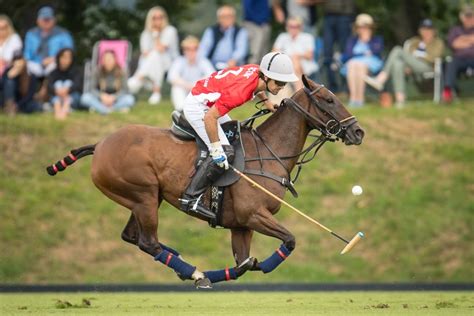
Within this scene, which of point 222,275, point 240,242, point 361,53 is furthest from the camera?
point 361,53

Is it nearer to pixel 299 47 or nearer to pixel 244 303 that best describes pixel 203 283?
pixel 244 303

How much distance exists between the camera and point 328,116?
1360cm

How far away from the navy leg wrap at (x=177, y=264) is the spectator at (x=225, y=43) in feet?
25.3

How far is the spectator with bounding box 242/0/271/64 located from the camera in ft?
70.6

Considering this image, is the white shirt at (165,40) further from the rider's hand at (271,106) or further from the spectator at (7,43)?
the rider's hand at (271,106)

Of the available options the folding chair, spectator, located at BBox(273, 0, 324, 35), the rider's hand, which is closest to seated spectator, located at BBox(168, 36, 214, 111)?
spectator, located at BBox(273, 0, 324, 35)

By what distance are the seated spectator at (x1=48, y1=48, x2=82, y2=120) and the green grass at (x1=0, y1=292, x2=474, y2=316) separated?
530 centimetres

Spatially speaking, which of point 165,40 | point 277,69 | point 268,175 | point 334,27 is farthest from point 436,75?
point 277,69

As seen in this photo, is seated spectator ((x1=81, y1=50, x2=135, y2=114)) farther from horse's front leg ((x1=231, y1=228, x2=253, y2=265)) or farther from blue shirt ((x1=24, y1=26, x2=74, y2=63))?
horse's front leg ((x1=231, y1=228, x2=253, y2=265))

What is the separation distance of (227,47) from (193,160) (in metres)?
7.75

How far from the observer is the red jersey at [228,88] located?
13172mm

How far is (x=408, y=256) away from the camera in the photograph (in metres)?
20.0

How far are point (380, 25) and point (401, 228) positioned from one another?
557 cm

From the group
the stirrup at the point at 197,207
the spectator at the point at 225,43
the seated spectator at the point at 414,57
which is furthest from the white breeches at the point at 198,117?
the seated spectator at the point at 414,57
